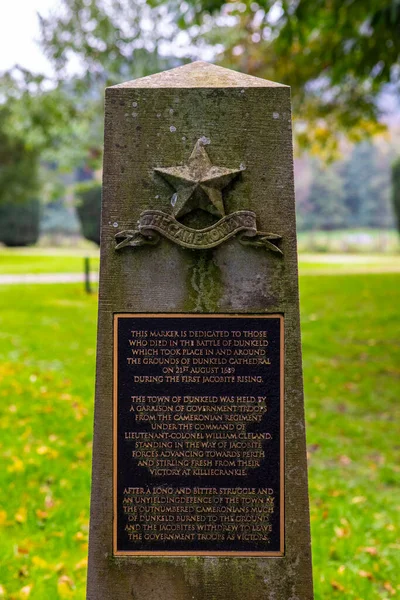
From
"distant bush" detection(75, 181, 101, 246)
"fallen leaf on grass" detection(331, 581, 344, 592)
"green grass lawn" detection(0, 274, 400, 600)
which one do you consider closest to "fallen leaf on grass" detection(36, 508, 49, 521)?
"green grass lawn" detection(0, 274, 400, 600)

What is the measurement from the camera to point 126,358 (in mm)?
2953

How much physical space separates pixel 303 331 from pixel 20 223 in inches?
1253

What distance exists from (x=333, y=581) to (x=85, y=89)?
14860 millimetres

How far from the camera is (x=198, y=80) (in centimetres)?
296

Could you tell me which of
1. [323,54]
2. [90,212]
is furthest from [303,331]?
[90,212]

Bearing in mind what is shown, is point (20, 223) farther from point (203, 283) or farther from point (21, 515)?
point (203, 283)

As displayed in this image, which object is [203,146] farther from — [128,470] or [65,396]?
[65,396]

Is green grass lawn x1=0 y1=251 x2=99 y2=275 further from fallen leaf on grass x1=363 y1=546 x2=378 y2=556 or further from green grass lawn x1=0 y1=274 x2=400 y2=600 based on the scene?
fallen leaf on grass x1=363 y1=546 x2=378 y2=556

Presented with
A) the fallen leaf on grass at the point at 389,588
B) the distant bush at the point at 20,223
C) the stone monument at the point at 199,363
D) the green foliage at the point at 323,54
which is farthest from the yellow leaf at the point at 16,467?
the distant bush at the point at 20,223

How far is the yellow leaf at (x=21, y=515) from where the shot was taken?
4.46 meters

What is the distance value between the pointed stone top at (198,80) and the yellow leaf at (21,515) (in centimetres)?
320

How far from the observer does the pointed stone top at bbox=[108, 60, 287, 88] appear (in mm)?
2896

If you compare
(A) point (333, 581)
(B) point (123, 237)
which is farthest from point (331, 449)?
(B) point (123, 237)

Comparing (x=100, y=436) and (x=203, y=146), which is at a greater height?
(x=203, y=146)
